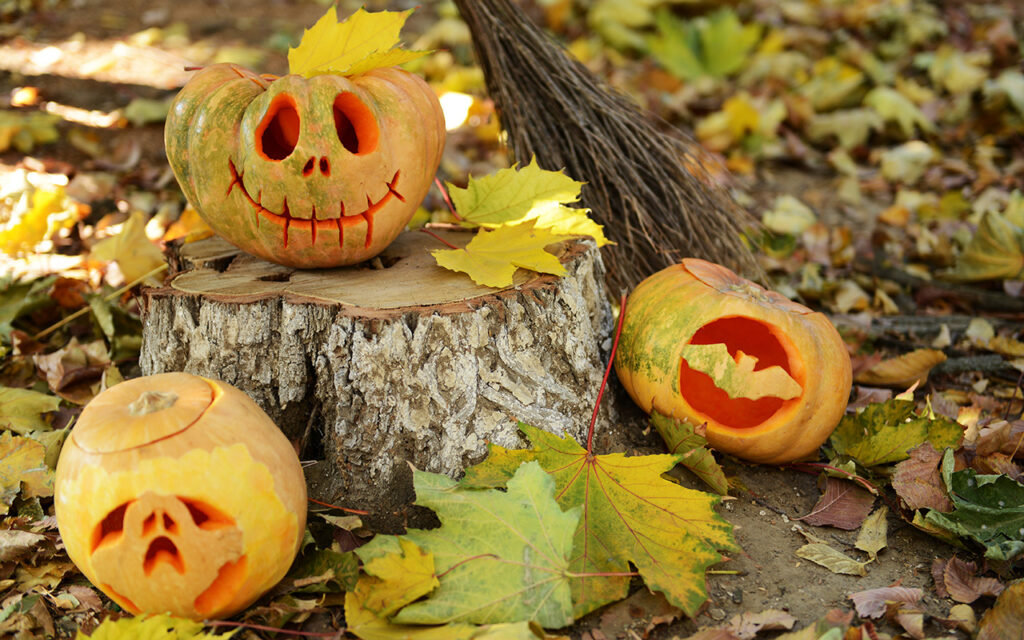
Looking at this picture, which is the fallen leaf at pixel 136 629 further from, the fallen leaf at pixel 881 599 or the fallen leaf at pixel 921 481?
the fallen leaf at pixel 921 481

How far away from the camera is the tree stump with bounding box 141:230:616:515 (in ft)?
6.27

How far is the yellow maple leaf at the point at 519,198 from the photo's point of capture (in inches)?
88.7

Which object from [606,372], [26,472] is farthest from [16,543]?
[606,372]

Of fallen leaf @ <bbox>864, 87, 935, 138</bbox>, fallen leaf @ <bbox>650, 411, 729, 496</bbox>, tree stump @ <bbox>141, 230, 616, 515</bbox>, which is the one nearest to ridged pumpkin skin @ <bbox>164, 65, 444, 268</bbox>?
tree stump @ <bbox>141, 230, 616, 515</bbox>

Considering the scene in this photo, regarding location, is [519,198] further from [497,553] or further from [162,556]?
[162,556]

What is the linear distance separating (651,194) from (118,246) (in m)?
1.77

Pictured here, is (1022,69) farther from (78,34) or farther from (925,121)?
(78,34)

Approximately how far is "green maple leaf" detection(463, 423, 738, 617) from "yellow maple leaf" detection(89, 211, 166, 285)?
1.49m

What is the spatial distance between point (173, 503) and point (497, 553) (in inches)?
24.6

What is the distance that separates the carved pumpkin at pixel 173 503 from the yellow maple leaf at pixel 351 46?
0.88 meters

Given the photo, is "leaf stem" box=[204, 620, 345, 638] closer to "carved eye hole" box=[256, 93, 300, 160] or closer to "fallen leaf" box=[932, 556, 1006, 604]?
"carved eye hole" box=[256, 93, 300, 160]

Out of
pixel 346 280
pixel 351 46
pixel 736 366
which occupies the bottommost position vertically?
pixel 736 366

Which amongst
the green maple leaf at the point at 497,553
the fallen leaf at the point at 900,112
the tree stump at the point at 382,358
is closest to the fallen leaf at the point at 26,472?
the tree stump at the point at 382,358

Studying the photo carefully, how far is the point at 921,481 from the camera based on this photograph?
1.99m
